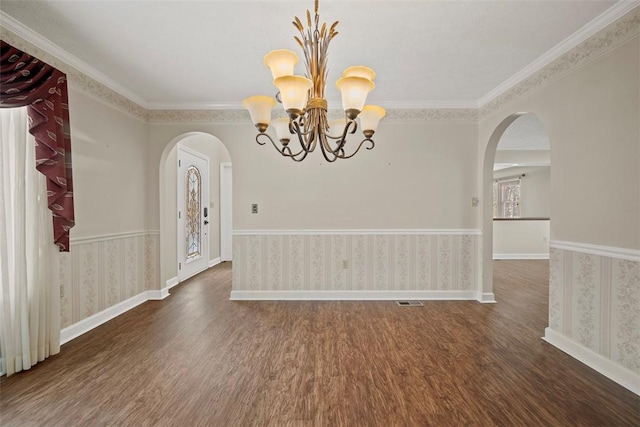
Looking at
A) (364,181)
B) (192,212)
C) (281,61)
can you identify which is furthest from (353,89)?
(192,212)

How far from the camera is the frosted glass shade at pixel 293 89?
1.53 meters

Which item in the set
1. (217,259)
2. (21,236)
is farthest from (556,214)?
(217,259)

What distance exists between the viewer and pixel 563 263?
2.44 meters

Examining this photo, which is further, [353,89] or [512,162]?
[512,162]

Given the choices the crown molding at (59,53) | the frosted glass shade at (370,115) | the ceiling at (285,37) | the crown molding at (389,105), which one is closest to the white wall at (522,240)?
the crown molding at (389,105)

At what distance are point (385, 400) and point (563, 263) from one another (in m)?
1.96

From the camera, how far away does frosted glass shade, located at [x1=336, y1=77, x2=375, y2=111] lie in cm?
159

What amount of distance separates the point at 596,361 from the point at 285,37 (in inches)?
135

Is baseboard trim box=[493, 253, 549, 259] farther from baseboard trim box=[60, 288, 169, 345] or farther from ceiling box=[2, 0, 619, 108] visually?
baseboard trim box=[60, 288, 169, 345]

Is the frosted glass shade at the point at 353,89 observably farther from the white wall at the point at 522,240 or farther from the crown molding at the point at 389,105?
the white wall at the point at 522,240

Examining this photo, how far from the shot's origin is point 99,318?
2.94 metres

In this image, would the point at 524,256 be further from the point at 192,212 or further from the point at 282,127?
the point at 192,212

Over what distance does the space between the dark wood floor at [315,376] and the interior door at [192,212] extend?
1537 mm

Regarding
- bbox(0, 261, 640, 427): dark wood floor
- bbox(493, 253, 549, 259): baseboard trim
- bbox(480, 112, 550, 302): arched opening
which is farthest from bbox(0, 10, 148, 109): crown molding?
bbox(493, 253, 549, 259): baseboard trim
